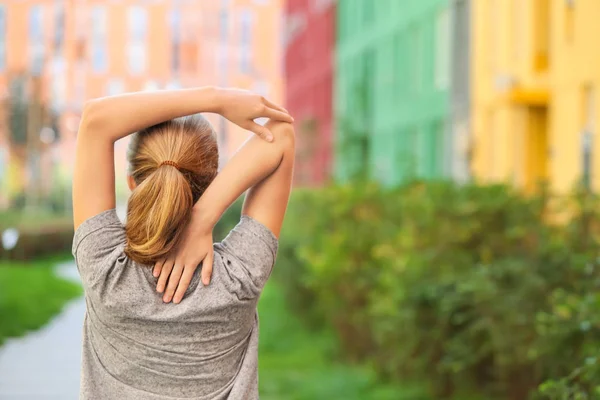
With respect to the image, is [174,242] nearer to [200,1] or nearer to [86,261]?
[86,261]

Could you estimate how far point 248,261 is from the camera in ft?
8.19

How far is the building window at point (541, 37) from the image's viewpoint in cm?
1870

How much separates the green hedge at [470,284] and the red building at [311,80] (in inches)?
948

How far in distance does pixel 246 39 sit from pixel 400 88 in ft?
230

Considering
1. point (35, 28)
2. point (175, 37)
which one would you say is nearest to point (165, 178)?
point (35, 28)

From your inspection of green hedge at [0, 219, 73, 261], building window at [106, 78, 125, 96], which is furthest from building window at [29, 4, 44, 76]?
green hedge at [0, 219, 73, 261]

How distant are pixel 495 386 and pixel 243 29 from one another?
9187cm

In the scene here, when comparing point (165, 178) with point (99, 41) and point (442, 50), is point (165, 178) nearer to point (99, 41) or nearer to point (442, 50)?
point (442, 50)

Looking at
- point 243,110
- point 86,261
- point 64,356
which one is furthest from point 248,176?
point 64,356

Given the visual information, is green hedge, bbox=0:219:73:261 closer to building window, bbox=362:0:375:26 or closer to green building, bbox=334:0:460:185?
green building, bbox=334:0:460:185

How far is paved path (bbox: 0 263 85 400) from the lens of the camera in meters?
9.51

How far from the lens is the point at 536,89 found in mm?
19109

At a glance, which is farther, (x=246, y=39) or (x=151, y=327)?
(x=246, y=39)

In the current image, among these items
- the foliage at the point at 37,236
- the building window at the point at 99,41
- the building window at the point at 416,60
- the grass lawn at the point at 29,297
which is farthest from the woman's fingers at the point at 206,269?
the building window at the point at 99,41
